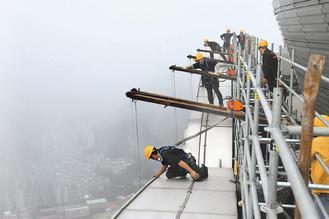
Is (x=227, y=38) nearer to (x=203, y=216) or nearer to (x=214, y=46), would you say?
(x=214, y=46)

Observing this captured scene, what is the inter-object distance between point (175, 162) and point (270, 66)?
2972 millimetres

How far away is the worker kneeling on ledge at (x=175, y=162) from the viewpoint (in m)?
7.49

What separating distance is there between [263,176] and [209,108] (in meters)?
5.31

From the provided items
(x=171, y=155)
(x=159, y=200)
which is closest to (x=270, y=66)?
(x=171, y=155)

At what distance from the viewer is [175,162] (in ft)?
24.6

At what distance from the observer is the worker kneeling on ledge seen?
24.6 feet

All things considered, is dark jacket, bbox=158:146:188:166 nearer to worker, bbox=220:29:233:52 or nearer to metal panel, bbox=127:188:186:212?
metal panel, bbox=127:188:186:212

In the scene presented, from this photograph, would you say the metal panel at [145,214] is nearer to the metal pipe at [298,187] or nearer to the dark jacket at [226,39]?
the metal pipe at [298,187]

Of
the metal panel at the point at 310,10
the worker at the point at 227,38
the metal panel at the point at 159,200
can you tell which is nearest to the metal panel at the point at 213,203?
the metal panel at the point at 159,200

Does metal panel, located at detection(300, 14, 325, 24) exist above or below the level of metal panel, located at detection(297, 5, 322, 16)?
below

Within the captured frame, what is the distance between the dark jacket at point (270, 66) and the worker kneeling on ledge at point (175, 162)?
248 centimetres

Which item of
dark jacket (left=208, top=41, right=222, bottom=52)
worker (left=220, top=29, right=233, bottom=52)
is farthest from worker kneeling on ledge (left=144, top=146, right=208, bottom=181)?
worker (left=220, top=29, right=233, bottom=52)

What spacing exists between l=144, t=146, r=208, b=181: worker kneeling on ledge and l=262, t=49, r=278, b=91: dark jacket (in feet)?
8.13

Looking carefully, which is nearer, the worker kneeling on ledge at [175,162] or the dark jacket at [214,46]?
the worker kneeling on ledge at [175,162]
